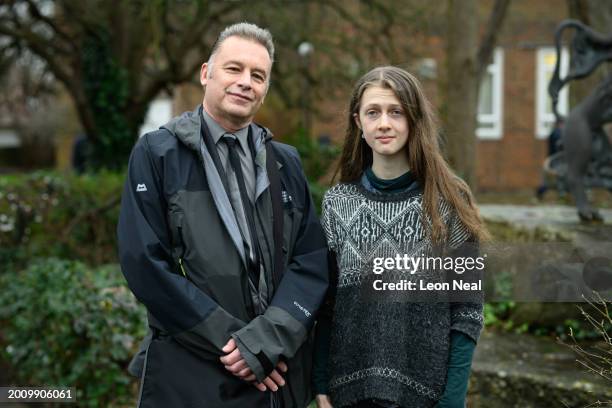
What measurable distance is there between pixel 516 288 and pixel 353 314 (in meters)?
1.99

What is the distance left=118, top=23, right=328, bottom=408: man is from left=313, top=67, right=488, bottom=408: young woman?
12cm

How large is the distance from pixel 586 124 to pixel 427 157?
4.15 metres

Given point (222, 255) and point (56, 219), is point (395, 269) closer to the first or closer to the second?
point (222, 255)

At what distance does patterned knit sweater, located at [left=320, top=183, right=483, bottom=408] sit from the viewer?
10.1 feet

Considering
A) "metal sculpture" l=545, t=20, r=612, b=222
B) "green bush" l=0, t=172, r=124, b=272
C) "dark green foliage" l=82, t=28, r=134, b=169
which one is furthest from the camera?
"dark green foliage" l=82, t=28, r=134, b=169

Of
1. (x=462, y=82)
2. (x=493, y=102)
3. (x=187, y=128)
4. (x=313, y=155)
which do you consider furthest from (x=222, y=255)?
(x=493, y=102)

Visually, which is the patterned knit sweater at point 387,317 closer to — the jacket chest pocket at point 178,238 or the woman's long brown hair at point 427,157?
A: the woman's long brown hair at point 427,157

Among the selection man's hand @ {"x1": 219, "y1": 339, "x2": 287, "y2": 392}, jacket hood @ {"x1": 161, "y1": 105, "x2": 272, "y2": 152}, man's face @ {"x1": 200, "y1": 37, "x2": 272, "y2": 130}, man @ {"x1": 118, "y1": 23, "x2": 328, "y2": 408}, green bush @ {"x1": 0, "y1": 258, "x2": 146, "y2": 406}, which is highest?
man's face @ {"x1": 200, "y1": 37, "x2": 272, "y2": 130}

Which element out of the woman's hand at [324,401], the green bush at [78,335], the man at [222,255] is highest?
the man at [222,255]

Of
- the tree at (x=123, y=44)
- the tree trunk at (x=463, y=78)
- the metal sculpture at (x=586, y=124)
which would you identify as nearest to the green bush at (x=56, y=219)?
the tree at (x=123, y=44)

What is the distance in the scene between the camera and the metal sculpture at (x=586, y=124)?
6.88m

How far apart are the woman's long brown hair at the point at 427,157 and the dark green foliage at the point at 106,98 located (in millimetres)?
10883

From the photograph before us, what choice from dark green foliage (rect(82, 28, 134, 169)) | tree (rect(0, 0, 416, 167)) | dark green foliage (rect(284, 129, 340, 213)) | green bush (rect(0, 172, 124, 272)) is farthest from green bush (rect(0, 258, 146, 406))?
dark green foliage (rect(82, 28, 134, 169))

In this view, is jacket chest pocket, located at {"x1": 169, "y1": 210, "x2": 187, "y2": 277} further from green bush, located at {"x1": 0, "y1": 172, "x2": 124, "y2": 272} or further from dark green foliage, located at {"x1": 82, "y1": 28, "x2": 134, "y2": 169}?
dark green foliage, located at {"x1": 82, "y1": 28, "x2": 134, "y2": 169}
